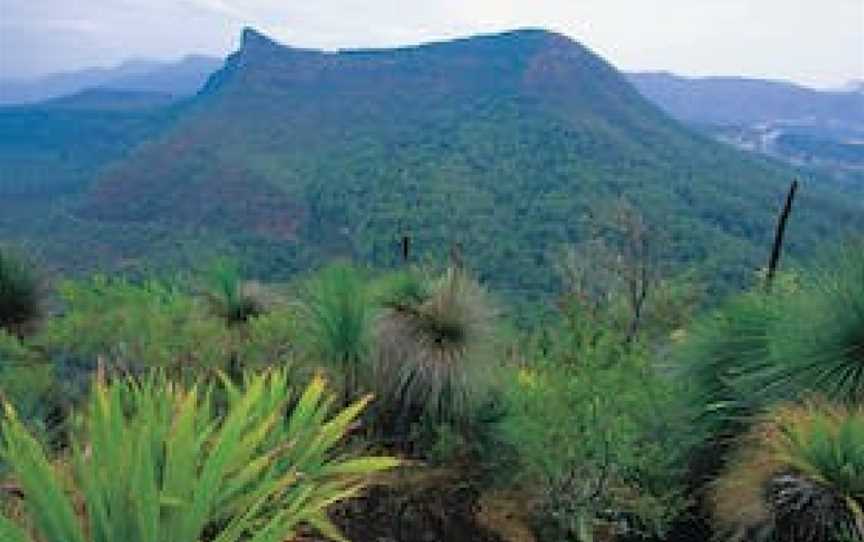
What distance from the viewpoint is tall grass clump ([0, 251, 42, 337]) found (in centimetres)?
1284

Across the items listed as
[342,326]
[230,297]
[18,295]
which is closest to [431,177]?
[18,295]

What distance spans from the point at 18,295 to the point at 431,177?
105m

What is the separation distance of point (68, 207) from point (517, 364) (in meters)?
137

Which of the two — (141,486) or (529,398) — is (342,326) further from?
(141,486)

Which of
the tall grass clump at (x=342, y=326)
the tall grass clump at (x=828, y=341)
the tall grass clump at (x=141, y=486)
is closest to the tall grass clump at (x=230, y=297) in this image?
the tall grass clump at (x=342, y=326)

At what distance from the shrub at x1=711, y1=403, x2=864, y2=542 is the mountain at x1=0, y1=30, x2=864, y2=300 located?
5011 cm

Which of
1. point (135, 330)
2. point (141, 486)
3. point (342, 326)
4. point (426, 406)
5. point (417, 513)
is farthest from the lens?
point (135, 330)

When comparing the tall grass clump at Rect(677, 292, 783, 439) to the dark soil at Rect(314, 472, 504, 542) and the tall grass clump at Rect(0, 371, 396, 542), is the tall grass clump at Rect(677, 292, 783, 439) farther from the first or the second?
the tall grass clump at Rect(0, 371, 396, 542)

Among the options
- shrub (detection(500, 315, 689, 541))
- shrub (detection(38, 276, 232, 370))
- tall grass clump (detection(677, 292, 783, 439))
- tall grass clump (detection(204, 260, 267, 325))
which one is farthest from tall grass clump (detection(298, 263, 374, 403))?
tall grass clump (detection(677, 292, 783, 439))

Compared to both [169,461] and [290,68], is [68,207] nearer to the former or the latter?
[290,68]

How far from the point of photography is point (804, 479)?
711 cm

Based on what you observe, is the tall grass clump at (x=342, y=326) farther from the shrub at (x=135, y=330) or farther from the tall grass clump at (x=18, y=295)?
the tall grass clump at (x=18, y=295)

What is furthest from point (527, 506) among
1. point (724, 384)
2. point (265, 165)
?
point (265, 165)

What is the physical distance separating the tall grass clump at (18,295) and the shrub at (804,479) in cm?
821
